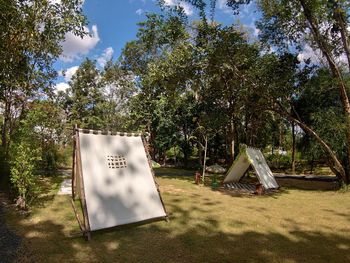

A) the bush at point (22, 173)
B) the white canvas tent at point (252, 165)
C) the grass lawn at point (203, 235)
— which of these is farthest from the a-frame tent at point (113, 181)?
the white canvas tent at point (252, 165)

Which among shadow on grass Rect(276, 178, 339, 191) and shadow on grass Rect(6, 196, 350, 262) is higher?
shadow on grass Rect(276, 178, 339, 191)

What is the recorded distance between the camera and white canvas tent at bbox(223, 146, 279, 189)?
13961mm

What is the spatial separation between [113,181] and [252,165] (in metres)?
8.33

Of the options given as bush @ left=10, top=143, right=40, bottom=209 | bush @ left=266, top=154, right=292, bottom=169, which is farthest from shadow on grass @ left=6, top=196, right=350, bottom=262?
bush @ left=266, top=154, right=292, bottom=169

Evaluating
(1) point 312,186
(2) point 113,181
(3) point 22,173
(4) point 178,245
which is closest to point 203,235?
(4) point 178,245

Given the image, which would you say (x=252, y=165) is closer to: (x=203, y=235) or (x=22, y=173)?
(x=203, y=235)

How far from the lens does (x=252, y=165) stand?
45.9 ft

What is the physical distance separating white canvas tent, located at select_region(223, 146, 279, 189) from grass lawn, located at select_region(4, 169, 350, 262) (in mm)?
3508

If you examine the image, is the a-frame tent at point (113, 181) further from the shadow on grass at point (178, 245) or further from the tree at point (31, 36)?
the tree at point (31, 36)

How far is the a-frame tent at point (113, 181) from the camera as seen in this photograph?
6.99m

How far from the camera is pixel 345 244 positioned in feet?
21.1

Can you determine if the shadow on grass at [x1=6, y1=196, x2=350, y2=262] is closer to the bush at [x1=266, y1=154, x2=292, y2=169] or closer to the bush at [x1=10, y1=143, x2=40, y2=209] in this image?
the bush at [x1=10, y1=143, x2=40, y2=209]

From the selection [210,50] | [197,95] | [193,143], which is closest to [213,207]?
[210,50]

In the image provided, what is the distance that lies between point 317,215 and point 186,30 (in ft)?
33.5
